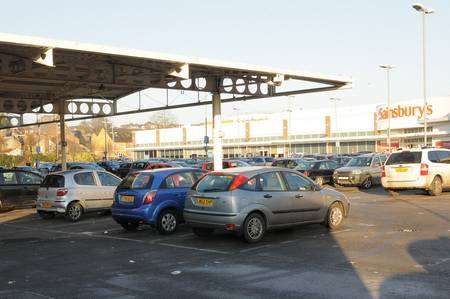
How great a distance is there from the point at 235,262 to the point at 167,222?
13.4ft

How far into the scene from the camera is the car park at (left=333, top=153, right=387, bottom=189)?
25375mm

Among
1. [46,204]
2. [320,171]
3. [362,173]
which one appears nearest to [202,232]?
[46,204]

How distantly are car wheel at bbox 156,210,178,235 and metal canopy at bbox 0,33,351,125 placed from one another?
5753 millimetres

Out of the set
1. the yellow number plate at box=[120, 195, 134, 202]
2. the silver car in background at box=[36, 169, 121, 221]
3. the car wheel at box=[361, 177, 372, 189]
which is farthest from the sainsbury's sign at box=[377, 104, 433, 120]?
the yellow number plate at box=[120, 195, 134, 202]

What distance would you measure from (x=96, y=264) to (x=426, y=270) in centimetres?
524

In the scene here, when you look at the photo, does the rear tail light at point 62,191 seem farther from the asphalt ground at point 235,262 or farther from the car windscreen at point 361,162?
the car windscreen at point 361,162

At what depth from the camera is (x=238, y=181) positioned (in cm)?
1128

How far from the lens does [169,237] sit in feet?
41.1

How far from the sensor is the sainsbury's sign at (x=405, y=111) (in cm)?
7206

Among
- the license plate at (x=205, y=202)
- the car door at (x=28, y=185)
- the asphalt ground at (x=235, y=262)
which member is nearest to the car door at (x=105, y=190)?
the asphalt ground at (x=235, y=262)

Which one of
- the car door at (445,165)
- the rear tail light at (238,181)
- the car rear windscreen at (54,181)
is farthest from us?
the car door at (445,165)

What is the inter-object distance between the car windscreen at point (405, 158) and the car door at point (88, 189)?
415 inches

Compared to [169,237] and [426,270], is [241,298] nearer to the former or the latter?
[426,270]

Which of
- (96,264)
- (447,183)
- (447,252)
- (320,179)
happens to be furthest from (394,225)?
(320,179)
